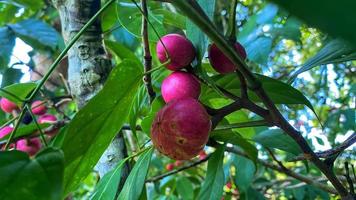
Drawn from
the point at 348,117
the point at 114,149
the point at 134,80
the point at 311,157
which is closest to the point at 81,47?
the point at 114,149

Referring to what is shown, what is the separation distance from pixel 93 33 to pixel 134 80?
1.11ft

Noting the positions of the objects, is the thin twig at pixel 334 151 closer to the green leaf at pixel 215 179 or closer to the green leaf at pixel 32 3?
the green leaf at pixel 215 179

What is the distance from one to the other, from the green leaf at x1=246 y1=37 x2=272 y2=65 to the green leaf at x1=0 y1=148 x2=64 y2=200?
3.03ft

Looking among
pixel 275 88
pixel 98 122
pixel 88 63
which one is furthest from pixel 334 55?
pixel 88 63

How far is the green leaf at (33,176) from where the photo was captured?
1.31 ft

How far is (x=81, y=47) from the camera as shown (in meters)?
0.92

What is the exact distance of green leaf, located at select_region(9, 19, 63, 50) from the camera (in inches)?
48.4

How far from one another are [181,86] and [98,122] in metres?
0.12

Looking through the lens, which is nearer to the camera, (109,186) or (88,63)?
(109,186)

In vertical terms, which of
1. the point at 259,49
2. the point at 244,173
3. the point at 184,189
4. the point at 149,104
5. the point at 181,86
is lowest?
the point at 184,189

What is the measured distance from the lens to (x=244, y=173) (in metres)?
1.18

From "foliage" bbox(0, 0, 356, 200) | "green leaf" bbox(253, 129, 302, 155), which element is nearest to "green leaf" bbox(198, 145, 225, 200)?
"foliage" bbox(0, 0, 356, 200)

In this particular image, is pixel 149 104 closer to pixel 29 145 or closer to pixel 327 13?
pixel 29 145

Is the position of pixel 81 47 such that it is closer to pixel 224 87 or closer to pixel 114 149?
pixel 114 149
